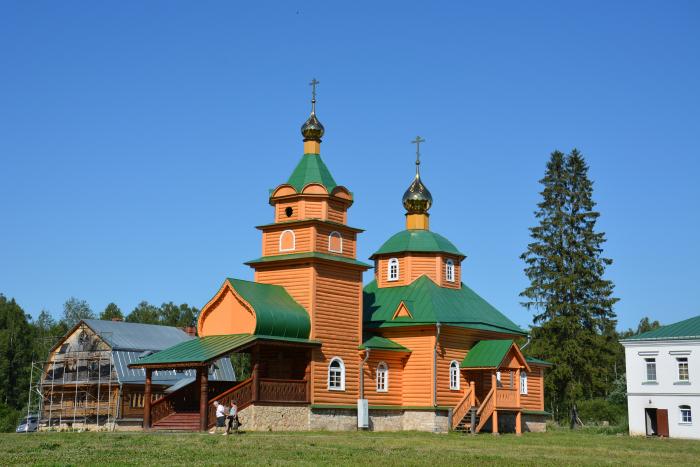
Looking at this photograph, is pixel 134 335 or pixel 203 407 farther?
pixel 134 335

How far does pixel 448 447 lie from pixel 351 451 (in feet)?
13.8

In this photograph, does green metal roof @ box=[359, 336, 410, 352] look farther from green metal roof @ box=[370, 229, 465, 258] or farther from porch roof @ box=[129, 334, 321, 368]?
green metal roof @ box=[370, 229, 465, 258]

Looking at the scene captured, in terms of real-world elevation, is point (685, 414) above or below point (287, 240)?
below

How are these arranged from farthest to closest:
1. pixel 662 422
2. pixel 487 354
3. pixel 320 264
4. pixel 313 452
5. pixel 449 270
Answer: pixel 449 270 < pixel 662 422 < pixel 487 354 < pixel 320 264 < pixel 313 452

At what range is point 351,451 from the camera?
21.6 meters

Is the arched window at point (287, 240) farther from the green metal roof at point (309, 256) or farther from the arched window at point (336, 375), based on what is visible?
the arched window at point (336, 375)

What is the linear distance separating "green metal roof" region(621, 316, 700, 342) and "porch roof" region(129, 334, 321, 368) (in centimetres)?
1562

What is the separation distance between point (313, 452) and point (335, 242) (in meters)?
15.5

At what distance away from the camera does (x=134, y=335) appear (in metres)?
49.6

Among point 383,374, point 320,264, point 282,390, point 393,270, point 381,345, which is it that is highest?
point 393,270

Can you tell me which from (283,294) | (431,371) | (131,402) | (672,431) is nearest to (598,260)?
(672,431)

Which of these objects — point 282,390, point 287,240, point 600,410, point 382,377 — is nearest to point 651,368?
point 382,377

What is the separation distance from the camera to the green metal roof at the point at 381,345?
3592cm

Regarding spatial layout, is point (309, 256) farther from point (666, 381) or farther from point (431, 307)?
point (666, 381)
